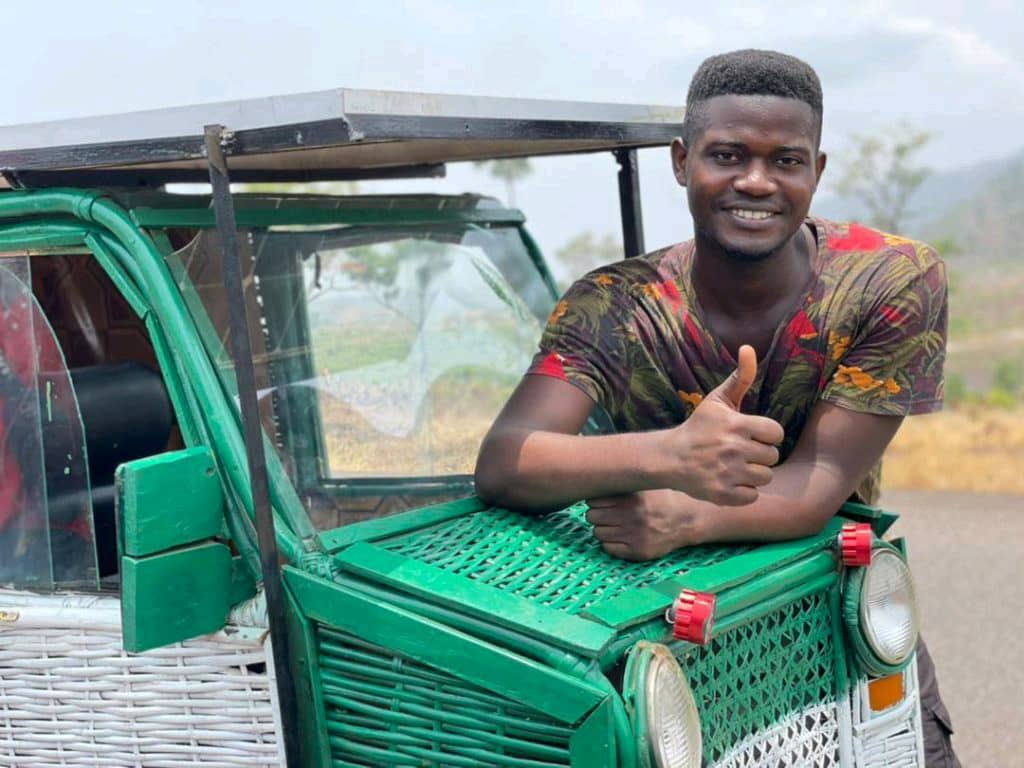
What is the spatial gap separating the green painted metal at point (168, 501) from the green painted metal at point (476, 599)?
0.24 metres

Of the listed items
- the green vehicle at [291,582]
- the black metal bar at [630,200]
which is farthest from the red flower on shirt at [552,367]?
the black metal bar at [630,200]

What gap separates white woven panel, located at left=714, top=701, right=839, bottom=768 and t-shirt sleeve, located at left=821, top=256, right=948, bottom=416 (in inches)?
21.2

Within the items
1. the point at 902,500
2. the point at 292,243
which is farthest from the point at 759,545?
the point at 902,500

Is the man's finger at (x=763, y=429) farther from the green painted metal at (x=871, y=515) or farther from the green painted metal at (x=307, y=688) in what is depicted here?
the green painted metal at (x=307, y=688)

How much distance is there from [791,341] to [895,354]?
189 millimetres

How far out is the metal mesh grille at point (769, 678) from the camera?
2.19 metres

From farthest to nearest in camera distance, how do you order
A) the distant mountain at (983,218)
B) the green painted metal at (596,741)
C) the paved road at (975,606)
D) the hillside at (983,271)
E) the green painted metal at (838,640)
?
the distant mountain at (983,218) < the hillside at (983,271) < the paved road at (975,606) < the green painted metal at (838,640) < the green painted metal at (596,741)

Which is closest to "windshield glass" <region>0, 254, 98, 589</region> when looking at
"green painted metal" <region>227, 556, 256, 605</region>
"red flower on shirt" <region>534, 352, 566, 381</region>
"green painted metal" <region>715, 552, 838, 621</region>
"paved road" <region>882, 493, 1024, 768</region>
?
"green painted metal" <region>227, 556, 256, 605</region>

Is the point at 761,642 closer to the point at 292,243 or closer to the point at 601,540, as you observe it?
the point at 601,540

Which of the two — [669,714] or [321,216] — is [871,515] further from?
[321,216]

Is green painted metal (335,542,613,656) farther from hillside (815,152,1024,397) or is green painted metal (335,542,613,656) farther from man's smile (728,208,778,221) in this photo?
hillside (815,152,1024,397)

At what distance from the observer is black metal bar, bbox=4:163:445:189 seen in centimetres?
261

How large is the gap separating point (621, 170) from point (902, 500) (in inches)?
228

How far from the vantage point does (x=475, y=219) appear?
3.56 m
